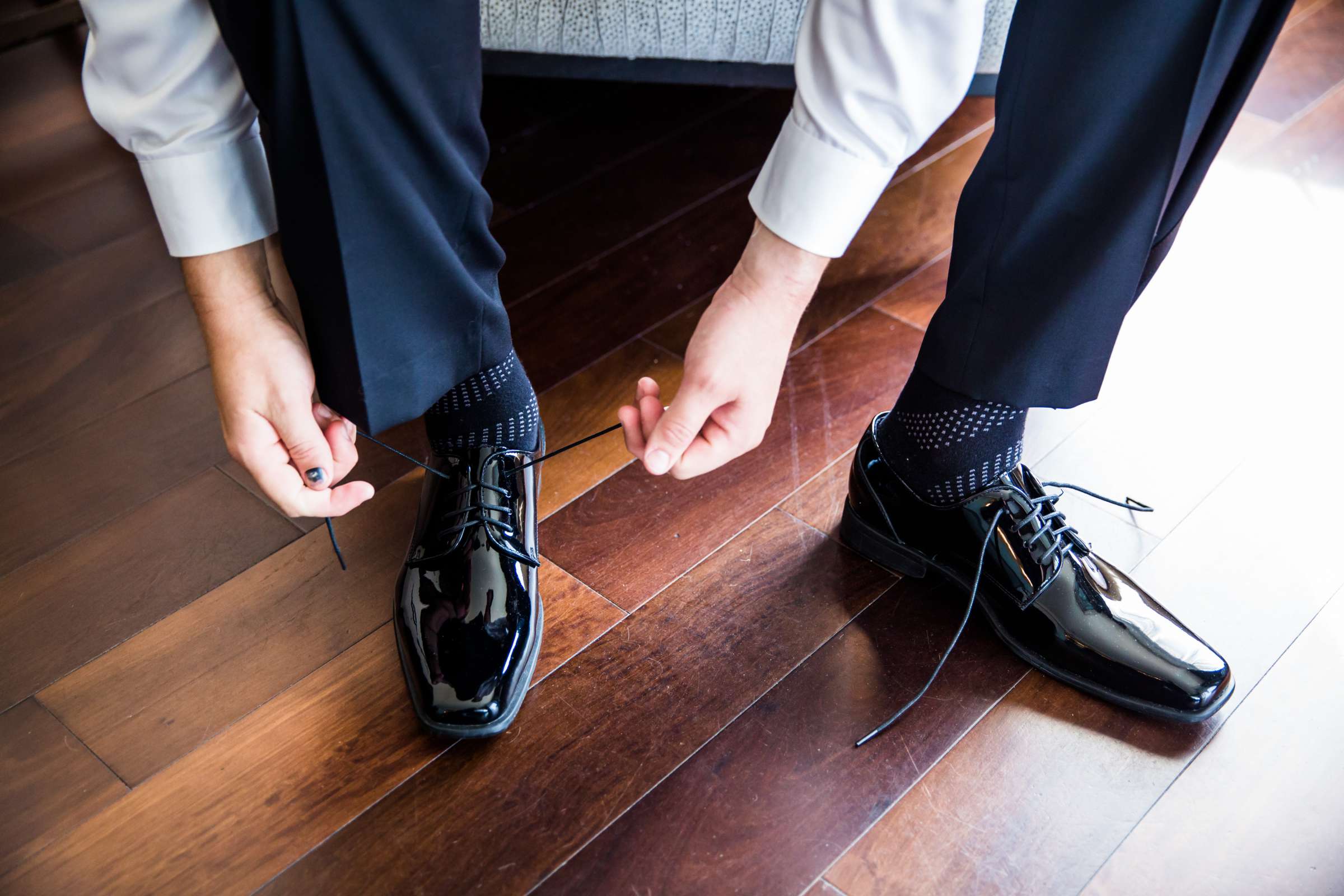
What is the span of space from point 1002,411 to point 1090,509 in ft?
0.63

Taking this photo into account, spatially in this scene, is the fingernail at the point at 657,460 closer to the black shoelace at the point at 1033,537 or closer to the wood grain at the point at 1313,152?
the black shoelace at the point at 1033,537

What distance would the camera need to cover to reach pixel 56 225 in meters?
1.24

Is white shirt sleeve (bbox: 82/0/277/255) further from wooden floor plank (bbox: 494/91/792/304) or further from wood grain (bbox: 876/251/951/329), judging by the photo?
wood grain (bbox: 876/251/951/329)

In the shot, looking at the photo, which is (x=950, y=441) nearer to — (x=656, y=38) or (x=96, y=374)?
(x=656, y=38)

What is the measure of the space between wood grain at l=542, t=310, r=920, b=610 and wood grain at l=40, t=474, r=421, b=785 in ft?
0.50

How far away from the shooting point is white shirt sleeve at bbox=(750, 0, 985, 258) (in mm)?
563

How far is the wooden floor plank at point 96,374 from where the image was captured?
0.97m

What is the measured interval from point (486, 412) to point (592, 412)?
20cm

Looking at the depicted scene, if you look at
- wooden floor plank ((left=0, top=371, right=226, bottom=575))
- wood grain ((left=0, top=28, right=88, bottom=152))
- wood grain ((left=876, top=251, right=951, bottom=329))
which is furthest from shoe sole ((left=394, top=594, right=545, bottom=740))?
wood grain ((left=0, top=28, right=88, bottom=152))

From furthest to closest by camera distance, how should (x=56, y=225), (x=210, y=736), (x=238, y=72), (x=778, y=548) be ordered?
(x=56, y=225) < (x=778, y=548) < (x=210, y=736) < (x=238, y=72)

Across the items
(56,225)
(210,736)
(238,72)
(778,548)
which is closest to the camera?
(238,72)

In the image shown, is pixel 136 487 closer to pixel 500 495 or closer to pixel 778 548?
pixel 500 495

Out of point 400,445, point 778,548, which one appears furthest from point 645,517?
point 400,445

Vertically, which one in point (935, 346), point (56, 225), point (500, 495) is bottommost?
point (56, 225)
